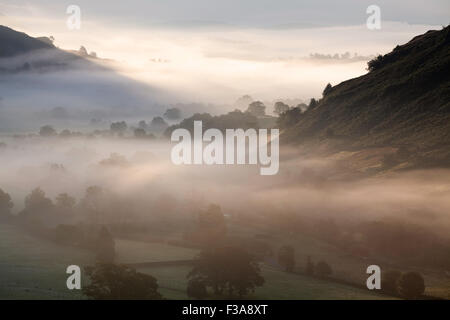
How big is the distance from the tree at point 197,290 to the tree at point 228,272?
144cm

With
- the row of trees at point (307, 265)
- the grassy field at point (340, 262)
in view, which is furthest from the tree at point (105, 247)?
the grassy field at point (340, 262)

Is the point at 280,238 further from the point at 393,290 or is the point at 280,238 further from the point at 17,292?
the point at 17,292

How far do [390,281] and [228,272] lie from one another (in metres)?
28.4

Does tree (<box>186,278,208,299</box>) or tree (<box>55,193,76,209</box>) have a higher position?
tree (<box>55,193,76,209</box>)

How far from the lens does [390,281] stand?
3787 inches

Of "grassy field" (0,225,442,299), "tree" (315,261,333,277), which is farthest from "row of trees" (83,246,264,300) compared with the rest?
"tree" (315,261,333,277)

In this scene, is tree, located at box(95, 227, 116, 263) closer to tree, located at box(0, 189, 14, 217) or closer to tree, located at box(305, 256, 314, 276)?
tree, located at box(305, 256, 314, 276)

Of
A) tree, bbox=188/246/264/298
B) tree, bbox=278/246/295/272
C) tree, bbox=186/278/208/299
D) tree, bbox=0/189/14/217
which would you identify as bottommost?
A: tree, bbox=186/278/208/299

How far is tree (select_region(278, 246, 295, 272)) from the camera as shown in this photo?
10825 cm

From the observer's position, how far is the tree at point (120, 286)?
246 ft

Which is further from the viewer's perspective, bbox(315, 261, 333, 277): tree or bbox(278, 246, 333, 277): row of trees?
bbox(278, 246, 333, 277): row of trees

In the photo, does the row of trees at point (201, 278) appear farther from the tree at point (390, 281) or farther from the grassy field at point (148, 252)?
the tree at point (390, 281)

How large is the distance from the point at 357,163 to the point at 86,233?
336 ft

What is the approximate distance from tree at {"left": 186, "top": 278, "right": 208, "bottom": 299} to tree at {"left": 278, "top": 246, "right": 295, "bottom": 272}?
27179 millimetres
